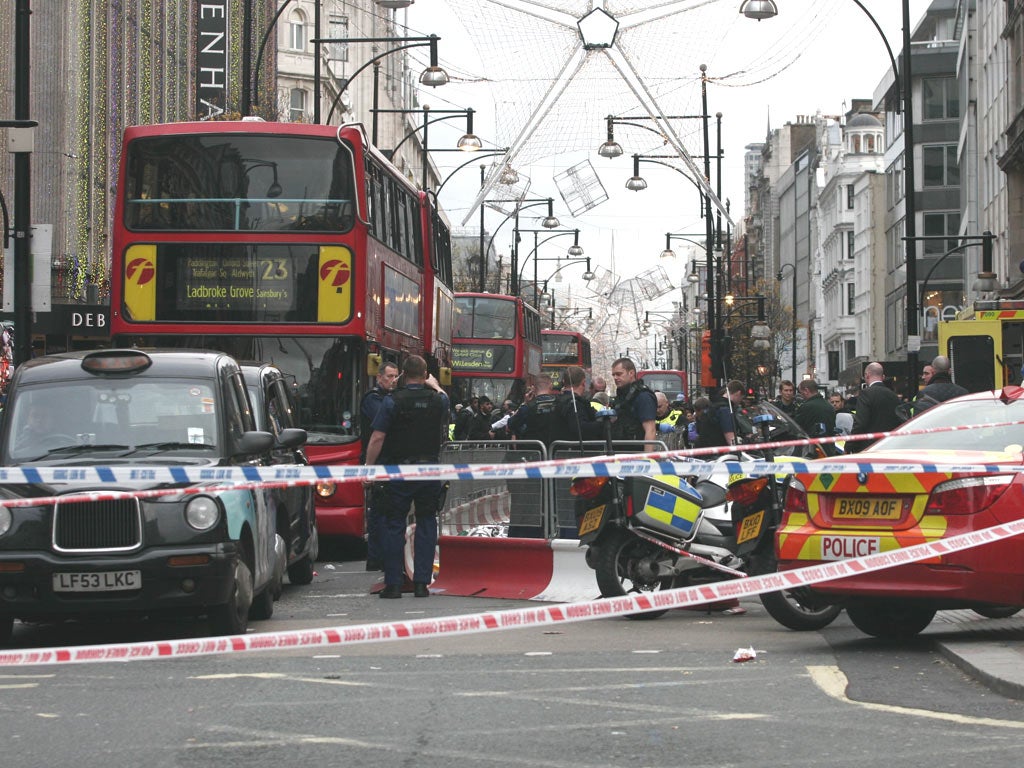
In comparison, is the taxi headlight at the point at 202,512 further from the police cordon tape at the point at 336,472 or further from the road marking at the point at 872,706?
the road marking at the point at 872,706

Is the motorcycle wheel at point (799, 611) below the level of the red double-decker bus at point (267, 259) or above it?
below

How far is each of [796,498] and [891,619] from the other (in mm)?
954

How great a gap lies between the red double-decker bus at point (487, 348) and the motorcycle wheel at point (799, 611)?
99.6 ft

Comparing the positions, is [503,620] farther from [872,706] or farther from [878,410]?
[878,410]

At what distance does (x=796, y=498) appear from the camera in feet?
33.5

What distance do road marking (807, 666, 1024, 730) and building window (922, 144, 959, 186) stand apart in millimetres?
72548

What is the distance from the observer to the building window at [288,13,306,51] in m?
82.0

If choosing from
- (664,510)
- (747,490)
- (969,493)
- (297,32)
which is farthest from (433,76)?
(297,32)

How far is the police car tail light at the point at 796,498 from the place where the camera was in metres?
10.1

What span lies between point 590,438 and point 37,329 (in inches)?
843

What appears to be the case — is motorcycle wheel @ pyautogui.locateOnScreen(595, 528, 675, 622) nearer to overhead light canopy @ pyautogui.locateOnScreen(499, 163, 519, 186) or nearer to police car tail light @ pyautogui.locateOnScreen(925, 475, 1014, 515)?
police car tail light @ pyautogui.locateOnScreen(925, 475, 1014, 515)

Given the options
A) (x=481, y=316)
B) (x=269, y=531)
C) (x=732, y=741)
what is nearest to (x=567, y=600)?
(x=269, y=531)

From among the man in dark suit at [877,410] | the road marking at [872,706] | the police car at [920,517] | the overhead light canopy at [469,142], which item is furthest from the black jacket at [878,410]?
the overhead light canopy at [469,142]

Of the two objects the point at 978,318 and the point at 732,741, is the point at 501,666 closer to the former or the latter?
the point at 732,741
